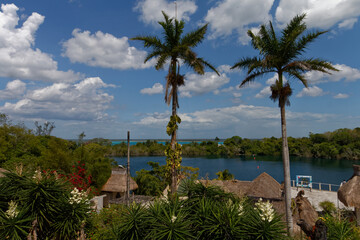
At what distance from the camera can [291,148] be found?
74.5m

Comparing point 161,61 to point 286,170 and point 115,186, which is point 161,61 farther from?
point 115,186

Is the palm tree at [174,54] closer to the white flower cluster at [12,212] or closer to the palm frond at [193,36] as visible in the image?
the palm frond at [193,36]

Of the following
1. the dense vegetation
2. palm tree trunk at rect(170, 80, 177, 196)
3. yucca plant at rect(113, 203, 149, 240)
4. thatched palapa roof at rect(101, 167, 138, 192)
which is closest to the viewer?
yucca plant at rect(113, 203, 149, 240)

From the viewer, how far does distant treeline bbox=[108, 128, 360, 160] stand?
64.1m

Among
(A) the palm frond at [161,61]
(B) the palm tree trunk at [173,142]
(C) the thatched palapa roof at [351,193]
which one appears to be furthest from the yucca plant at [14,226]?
(C) the thatched palapa roof at [351,193]

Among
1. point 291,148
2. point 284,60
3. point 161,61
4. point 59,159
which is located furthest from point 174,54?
point 291,148

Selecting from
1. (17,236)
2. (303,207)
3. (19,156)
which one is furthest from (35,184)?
(19,156)

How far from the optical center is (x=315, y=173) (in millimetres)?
45250

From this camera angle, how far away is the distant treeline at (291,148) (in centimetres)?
6406

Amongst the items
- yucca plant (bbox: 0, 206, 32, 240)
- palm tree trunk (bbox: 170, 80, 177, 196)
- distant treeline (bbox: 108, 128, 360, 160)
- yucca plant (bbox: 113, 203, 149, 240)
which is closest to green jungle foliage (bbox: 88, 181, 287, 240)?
yucca plant (bbox: 113, 203, 149, 240)

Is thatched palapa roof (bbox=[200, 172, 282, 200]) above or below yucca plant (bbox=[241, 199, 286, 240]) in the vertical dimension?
below

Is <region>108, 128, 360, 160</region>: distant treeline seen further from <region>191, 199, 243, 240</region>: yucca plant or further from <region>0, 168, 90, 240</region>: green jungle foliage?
<region>0, 168, 90, 240</region>: green jungle foliage

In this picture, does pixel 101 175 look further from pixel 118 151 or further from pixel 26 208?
pixel 118 151

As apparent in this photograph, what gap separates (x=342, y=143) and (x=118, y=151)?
248 feet
